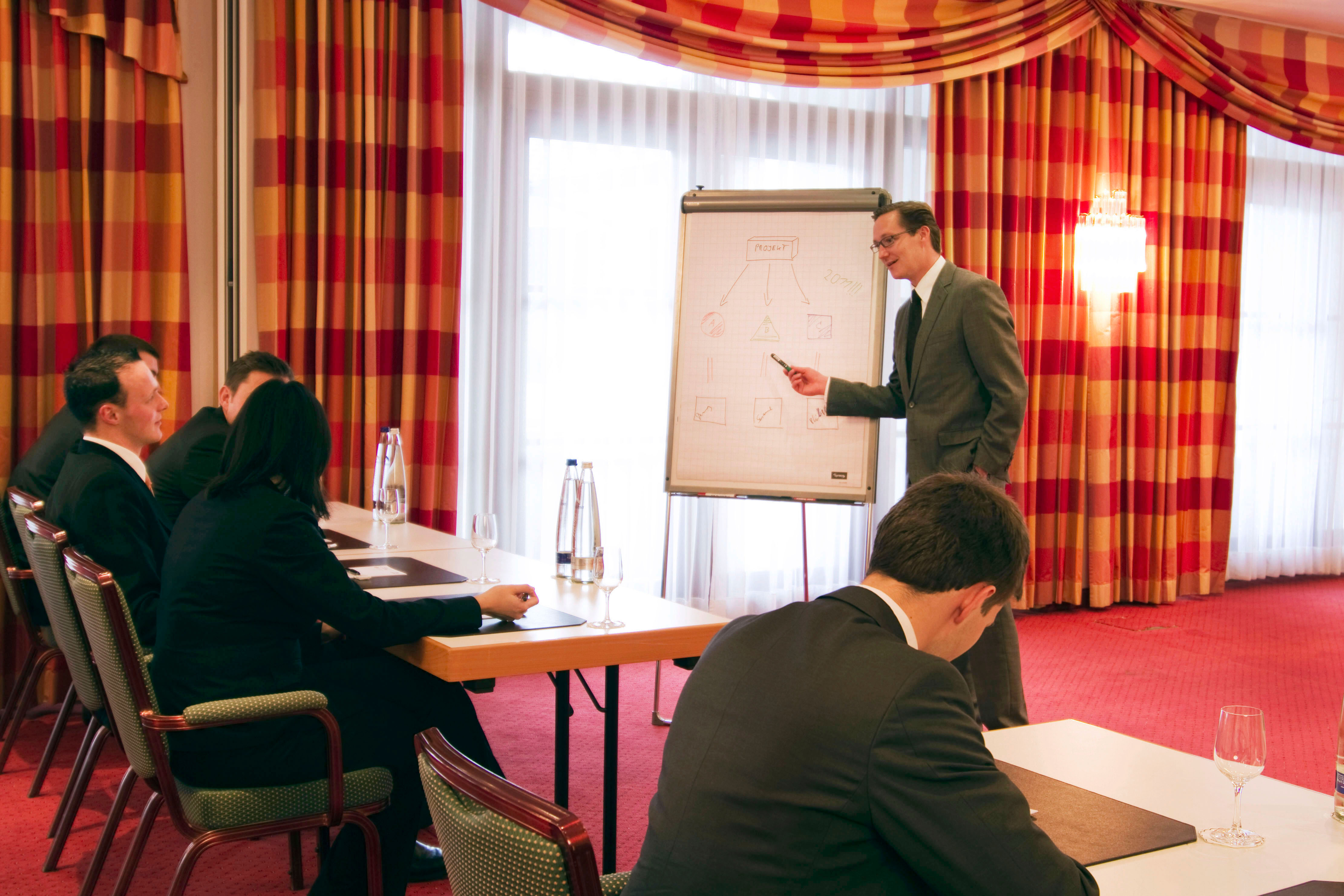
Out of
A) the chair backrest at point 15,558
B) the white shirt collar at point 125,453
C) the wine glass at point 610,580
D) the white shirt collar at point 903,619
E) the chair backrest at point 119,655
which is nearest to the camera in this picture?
the white shirt collar at point 903,619

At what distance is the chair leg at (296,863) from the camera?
7.99ft

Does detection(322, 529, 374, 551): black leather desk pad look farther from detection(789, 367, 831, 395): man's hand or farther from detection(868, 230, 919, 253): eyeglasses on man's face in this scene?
detection(868, 230, 919, 253): eyeglasses on man's face

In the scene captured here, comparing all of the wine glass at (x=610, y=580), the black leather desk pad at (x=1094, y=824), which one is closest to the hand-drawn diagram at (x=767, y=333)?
the wine glass at (x=610, y=580)

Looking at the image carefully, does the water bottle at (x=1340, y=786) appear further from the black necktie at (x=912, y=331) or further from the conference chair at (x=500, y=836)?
the black necktie at (x=912, y=331)

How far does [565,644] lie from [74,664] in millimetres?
1070

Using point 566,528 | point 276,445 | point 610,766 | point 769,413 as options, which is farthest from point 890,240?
point 276,445

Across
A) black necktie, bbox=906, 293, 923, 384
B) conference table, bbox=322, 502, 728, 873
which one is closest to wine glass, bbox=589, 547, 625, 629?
conference table, bbox=322, 502, 728, 873

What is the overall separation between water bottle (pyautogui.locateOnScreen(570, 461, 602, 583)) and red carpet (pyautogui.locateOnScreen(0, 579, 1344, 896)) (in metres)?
0.70

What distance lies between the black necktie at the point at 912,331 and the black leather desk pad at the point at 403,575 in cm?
156

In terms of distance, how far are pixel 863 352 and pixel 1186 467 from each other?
299cm

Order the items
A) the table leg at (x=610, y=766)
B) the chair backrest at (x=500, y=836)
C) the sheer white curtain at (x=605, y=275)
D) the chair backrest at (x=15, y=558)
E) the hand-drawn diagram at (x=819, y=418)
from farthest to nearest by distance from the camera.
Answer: the sheer white curtain at (x=605, y=275) → the hand-drawn diagram at (x=819, y=418) → the chair backrest at (x=15, y=558) → the table leg at (x=610, y=766) → the chair backrest at (x=500, y=836)

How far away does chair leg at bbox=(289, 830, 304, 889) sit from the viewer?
7.99ft

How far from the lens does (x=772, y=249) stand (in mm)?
3975

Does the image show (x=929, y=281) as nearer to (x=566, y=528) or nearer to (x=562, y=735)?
(x=566, y=528)
